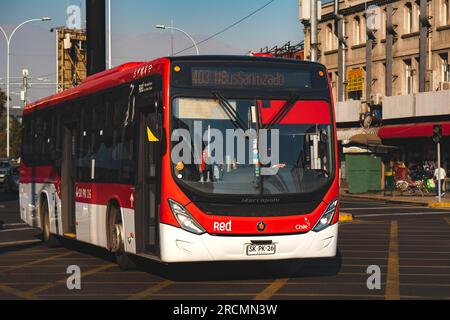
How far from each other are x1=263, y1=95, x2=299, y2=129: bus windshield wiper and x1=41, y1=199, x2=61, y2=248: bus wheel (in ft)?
25.3

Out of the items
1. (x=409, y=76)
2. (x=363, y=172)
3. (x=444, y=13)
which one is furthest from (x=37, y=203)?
(x=409, y=76)

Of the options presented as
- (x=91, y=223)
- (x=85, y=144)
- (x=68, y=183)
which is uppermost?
(x=85, y=144)

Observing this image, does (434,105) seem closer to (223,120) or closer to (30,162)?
(30,162)

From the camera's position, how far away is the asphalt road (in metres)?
12.5

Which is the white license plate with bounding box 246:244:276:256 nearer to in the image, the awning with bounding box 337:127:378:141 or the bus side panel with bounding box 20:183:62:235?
the bus side panel with bounding box 20:183:62:235

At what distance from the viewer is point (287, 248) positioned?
13789 millimetres

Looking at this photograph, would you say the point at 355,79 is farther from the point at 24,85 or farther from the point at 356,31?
the point at 24,85

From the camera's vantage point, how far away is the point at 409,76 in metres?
55.8

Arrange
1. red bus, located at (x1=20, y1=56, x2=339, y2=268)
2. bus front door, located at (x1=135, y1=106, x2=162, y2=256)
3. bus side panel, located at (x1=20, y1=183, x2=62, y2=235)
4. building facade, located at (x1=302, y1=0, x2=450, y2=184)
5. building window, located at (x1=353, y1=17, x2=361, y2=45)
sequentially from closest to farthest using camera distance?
1. red bus, located at (x1=20, y1=56, x2=339, y2=268)
2. bus front door, located at (x1=135, y1=106, x2=162, y2=256)
3. bus side panel, located at (x1=20, y1=183, x2=62, y2=235)
4. building facade, located at (x1=302, y1=0, x2=450, y2=184)
5. building window, located at (x1=353, y1=17, x2=361, y2=45)

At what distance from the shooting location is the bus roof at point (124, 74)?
46.8 ft

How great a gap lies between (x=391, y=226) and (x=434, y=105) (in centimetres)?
2604

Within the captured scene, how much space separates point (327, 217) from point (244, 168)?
1353 millimetres

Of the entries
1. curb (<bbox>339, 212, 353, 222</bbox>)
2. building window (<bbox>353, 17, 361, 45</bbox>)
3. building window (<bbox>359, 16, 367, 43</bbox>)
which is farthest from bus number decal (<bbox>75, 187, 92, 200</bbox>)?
building window (<bbox>353, 17, 361, 45</bbox>)

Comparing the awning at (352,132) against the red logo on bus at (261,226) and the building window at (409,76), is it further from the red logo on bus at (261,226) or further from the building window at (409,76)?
the red logo on bus at (261,226)
